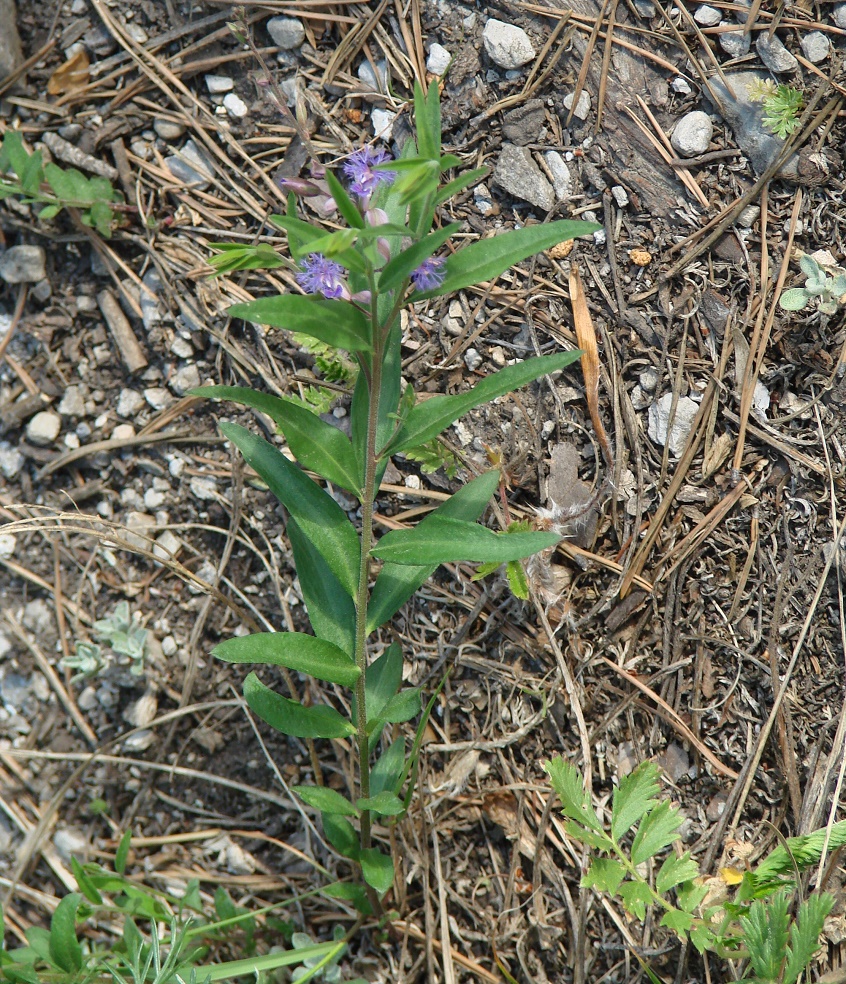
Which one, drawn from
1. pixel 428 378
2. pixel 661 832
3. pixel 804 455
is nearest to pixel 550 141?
pixel 428 378

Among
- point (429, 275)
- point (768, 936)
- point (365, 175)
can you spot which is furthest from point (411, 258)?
point (768, 936)

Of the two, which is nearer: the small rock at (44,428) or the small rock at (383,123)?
the small rock at (383,123)

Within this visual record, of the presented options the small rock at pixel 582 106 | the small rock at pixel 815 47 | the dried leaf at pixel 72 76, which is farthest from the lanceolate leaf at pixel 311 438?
the small rock at pixel 815 47

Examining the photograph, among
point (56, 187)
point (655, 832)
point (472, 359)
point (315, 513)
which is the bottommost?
point (655, 832)

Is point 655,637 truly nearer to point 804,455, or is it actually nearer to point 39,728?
point 804,455

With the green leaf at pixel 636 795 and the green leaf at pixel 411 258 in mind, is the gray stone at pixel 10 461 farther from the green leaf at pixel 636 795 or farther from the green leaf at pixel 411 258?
the green leaf at pixel 636 795

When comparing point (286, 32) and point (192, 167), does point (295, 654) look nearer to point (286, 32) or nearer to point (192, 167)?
point (192, 167)
